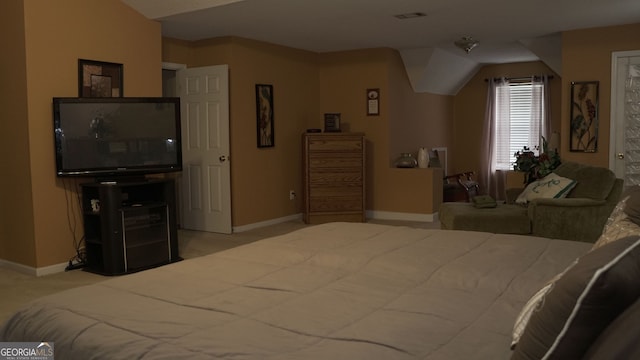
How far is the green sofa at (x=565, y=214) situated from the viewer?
4.54 metres

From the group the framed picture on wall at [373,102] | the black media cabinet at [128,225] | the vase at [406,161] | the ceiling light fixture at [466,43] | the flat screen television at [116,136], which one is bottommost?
the black media cabinet at [128,225]

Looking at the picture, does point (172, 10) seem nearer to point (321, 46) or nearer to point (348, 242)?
point (321, 46)

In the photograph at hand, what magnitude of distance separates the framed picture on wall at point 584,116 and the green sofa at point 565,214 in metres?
1.38

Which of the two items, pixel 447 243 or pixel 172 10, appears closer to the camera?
pixel 447 243

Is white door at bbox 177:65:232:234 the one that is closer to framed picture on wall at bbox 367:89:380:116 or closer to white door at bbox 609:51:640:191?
framed picture on wall at bbox 367:89:380:116

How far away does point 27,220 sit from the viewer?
4641 mm

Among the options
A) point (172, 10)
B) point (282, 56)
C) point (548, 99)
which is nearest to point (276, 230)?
point (282, 56)

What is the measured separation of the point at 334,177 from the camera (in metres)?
7.03

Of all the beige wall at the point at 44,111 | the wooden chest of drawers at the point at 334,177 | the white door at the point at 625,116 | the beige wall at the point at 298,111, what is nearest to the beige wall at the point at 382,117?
the beige wall at the point at 298,111

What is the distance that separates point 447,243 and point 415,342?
4.08 feet

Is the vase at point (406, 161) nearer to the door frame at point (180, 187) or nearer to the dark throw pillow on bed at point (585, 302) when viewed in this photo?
the door frame at point (180, 187)

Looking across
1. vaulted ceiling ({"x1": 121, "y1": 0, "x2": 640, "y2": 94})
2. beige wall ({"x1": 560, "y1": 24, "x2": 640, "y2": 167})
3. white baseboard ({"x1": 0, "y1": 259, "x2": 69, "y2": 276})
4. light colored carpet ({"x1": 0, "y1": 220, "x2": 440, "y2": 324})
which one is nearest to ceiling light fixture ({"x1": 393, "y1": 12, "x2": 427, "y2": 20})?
vaulted ceiling ({"x1": 121, "y1": 0, "x2": 640, "y2": 94})

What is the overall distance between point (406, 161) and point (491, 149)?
232 cm

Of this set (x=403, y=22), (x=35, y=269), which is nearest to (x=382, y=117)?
(x=403, y=22)
